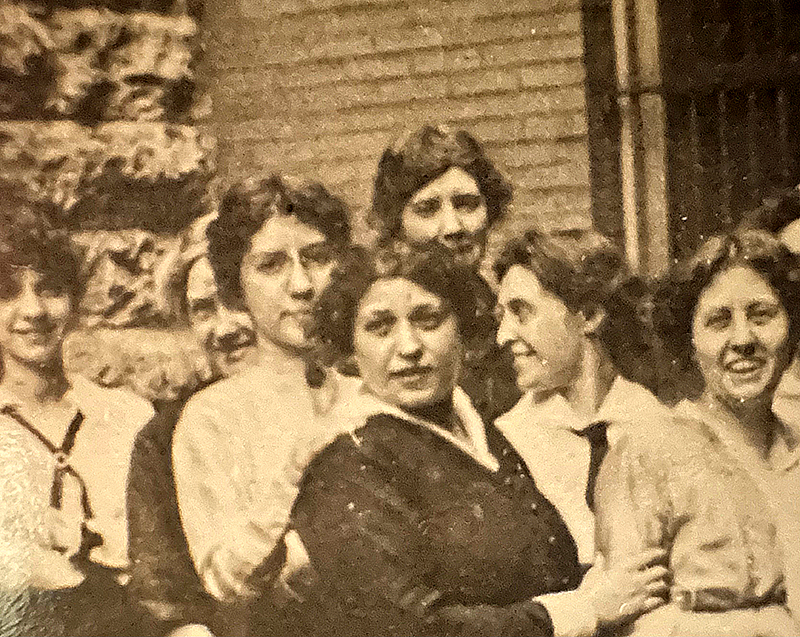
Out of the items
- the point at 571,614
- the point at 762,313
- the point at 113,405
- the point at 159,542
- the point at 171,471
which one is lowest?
the point at 571,614

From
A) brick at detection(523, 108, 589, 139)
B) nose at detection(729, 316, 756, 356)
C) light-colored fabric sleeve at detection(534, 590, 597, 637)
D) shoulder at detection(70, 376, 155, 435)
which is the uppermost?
brick at detection(523, 108, 589, 139)

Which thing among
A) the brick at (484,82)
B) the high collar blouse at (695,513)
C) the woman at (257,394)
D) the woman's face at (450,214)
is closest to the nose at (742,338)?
the high collar blouse at (695,513)

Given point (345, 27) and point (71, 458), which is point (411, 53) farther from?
point (71, 458)

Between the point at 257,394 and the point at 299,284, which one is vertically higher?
the point at 299,284

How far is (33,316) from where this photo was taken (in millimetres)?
1604

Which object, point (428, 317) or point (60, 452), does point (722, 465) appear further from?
point (60, 452)

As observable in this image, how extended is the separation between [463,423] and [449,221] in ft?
A: 1.14

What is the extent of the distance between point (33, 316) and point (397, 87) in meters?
0.74

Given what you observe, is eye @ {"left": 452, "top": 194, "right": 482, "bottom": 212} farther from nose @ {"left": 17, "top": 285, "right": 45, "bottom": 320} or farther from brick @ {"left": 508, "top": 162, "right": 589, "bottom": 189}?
nose @ {"left": 17, "top": 285, "right": 45, "bottom": 320}

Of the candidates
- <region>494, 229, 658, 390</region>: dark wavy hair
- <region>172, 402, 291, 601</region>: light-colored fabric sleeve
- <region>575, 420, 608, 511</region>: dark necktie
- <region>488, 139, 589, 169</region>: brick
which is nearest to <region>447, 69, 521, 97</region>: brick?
<region>488, 139, 589, 169</region>: brick

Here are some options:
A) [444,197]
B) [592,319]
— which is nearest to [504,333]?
[592,319]

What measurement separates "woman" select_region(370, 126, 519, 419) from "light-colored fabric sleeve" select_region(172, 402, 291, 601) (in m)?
0.44

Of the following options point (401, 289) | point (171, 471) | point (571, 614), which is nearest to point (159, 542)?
point (171, 471)

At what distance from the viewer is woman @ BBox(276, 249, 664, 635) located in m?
1.56
